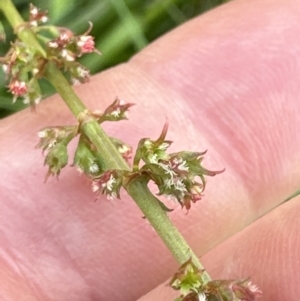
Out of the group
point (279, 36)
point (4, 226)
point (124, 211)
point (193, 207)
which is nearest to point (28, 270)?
point (4, 226)

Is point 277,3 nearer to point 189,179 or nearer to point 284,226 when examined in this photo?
point 284,226

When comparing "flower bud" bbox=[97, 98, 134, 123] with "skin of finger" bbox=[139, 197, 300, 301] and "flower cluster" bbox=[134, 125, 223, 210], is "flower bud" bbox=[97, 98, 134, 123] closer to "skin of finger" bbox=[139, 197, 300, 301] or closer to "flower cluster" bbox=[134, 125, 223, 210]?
"flower cluster" bbox=[134, 125, 223, 210]

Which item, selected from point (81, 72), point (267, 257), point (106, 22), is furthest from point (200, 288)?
point (106, 22)

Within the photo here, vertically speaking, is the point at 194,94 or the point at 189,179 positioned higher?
the point at 194,94

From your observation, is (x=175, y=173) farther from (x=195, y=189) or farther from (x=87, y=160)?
(x=87, y=160)

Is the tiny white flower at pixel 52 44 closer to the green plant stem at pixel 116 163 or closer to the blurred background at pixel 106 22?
the green plant stem at pixel 116 163

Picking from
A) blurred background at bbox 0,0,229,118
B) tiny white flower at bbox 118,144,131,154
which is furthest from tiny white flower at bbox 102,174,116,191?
blurred background at bbox 0,0,229,118
